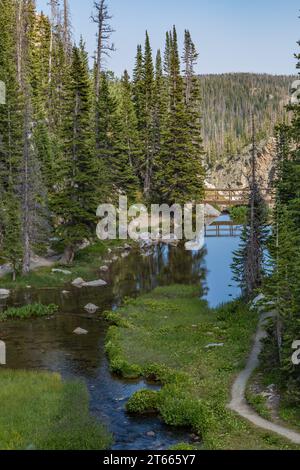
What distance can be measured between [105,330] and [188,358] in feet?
23.7

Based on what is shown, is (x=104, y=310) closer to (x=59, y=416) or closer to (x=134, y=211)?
(x=59, y=416)

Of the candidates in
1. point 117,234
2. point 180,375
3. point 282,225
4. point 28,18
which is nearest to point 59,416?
point 180,375

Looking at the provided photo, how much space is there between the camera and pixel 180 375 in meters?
23.4

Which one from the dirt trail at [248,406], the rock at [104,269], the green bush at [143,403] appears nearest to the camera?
the dirt trail at [248,406]

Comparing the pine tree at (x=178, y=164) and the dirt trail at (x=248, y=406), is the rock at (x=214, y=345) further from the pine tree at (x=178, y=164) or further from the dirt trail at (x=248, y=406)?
the pine tree at (x=178, y=164)

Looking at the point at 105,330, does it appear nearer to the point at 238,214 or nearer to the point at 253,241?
the point at 253,241

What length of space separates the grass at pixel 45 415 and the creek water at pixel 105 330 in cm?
91

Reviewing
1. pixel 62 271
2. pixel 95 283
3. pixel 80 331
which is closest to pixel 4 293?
pixel 62 271

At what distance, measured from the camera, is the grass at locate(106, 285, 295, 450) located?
61.3 feet

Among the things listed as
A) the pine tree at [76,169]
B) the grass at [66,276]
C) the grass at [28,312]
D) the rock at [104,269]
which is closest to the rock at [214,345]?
the grass at [28,312]

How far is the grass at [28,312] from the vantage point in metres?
33.9

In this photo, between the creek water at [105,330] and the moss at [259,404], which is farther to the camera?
the creek water at [105,330]

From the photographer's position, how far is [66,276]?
4431 cm

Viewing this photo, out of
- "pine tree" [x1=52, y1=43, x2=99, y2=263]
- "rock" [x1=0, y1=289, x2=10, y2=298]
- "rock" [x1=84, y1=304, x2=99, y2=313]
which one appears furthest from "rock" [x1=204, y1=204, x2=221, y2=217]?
"rock" [x1=84, y1=304, x2=99, y2=313]
